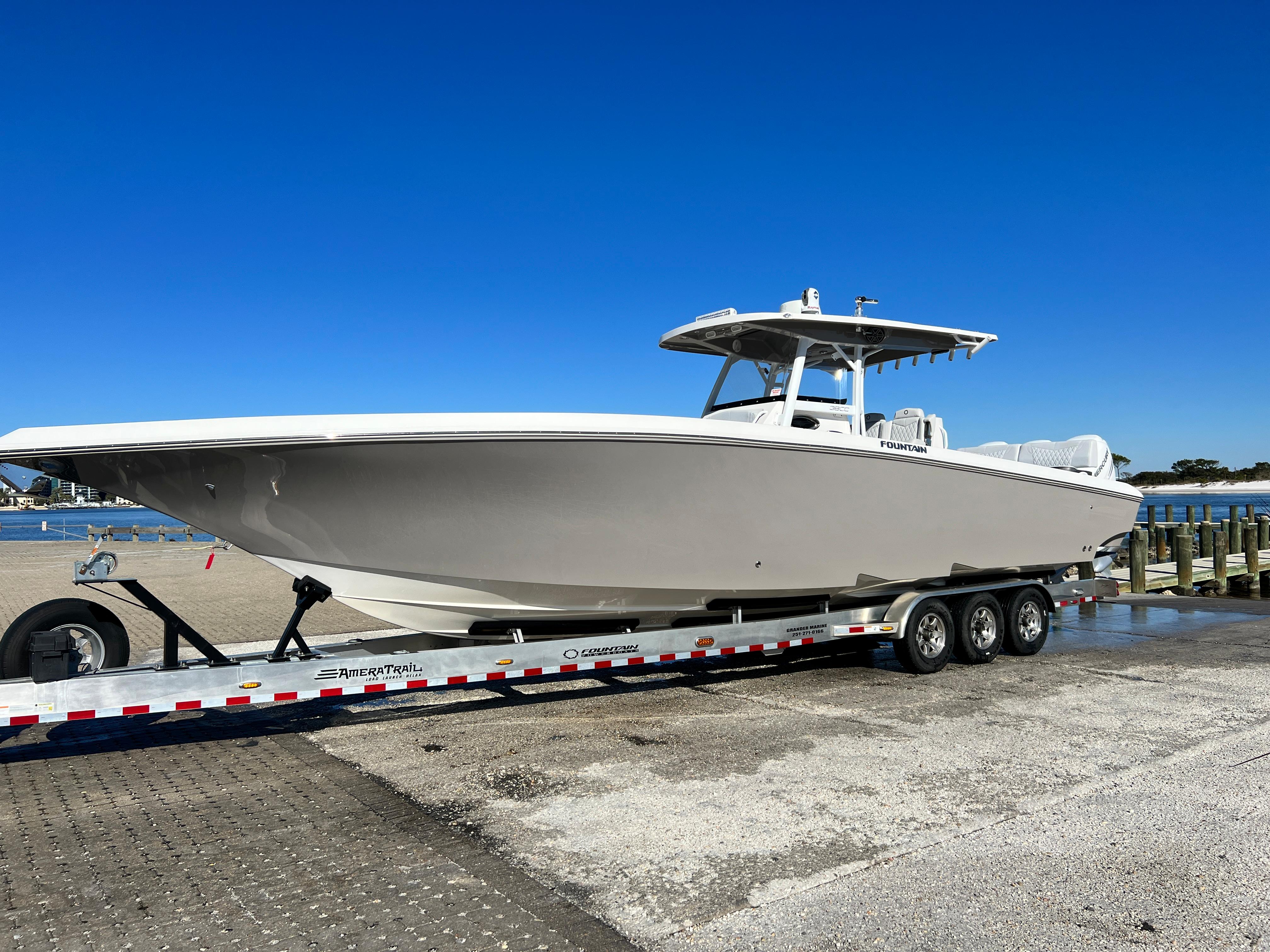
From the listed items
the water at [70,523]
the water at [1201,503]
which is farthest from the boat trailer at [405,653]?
the water at [1201,503]

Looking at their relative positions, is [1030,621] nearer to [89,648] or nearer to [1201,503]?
[89,648]

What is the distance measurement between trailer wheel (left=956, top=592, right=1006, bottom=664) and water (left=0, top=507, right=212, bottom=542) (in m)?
5.87

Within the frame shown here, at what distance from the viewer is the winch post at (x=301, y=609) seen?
16.8ft

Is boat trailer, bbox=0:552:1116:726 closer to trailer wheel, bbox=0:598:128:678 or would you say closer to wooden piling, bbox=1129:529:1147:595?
trailer wheel, bbox=0:598:128:678

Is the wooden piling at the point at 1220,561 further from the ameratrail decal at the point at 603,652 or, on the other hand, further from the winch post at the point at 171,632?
the winch post at the point at 171,632

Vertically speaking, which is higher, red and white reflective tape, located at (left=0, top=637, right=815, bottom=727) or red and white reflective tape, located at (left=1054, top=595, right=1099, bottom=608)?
red and white reflective tape, located at (left=1054, top=595, right=1099, bottom=608)

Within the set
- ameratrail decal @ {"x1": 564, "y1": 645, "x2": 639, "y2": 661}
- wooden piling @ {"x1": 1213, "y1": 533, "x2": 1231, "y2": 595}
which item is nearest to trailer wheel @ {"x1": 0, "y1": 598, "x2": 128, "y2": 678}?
ameratrail decal @ {"x1": 564, "y1": 645, "x2": 639, "y2": 661}

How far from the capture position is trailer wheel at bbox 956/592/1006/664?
739 cm

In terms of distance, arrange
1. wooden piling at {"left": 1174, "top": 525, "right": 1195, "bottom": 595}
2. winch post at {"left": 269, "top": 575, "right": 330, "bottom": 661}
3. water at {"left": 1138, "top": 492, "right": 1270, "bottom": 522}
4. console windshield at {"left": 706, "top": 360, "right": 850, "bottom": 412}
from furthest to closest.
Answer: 1. water at {"left": 1138, "top": 492, "right": 1270, "bottom": 522}
2. wooden piling at {"left": 1174, "top": 525, "right": 1195, "bottom": 595}
3. console windshield at {"left": 706, "top": 360, "right": 850, "bottom": 412}
4. winch post at {"left": 269, "top": 575, "right": 330, "bottom": 661}

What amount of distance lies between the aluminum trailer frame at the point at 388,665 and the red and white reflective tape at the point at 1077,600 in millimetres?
1725

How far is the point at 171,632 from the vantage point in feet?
16.6

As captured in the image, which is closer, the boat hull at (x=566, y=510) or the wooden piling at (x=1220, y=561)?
the boat hull at (x=566, y=510)

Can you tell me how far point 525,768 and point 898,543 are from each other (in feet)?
11.4

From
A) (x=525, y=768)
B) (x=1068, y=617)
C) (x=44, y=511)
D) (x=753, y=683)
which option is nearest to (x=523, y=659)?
(x=525, y=768)
